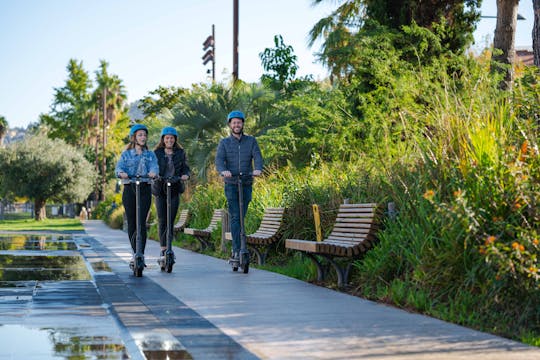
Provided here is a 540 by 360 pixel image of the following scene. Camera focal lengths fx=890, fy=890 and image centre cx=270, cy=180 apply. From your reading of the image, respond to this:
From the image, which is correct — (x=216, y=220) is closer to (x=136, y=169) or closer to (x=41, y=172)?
(x=136, y=169)

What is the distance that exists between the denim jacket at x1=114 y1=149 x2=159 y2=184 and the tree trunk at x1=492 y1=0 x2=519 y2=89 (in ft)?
25.9

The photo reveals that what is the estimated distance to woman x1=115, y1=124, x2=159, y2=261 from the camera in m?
11.9

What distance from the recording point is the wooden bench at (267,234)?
1251 cm

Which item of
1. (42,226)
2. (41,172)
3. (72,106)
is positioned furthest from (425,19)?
(72,106)

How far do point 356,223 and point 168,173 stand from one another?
11.3ft

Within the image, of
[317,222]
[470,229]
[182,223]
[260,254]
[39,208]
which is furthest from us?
[39,208]

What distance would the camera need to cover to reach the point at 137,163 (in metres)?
12.0

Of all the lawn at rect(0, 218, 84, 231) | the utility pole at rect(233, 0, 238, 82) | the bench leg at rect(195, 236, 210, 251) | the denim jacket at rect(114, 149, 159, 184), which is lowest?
the bench leg at rect(195, 236, 210, 251)

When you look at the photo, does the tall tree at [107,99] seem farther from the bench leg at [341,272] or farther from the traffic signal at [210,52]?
the bench leg at [341,272]

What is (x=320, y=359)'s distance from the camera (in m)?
5.56

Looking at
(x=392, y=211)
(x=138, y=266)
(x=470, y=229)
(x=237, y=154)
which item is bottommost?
(x=138, y=266)

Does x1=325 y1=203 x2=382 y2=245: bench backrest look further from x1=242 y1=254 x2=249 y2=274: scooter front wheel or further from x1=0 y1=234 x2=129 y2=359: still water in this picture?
x1=0 y1=234 x2=129 y2=359: still water

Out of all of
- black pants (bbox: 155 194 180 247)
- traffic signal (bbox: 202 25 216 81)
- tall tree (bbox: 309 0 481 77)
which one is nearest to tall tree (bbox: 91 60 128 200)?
traffic signal (bbox: 202 25 216 81)

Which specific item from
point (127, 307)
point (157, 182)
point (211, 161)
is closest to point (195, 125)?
point (211, 161)
